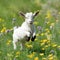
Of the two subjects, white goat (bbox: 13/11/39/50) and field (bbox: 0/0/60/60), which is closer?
field (bbox: 0/0/60/60)

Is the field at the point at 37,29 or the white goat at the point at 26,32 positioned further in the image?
the white goat at the point at 26,32

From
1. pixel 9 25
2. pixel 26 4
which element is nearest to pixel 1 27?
pixel 9 25

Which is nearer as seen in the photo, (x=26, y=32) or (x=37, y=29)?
(x=26, y=32)

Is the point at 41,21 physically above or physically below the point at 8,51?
above

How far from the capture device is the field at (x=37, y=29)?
7.59 m

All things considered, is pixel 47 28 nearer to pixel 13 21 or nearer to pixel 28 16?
pixel 13 21

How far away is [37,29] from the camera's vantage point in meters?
9.56

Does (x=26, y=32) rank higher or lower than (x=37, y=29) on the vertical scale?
lower

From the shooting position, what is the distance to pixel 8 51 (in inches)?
309

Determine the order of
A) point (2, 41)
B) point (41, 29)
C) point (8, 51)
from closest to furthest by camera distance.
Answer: point (8, 51)
point (2, 41)
point (41, 29)

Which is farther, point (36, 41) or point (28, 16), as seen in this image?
point (36, 41)

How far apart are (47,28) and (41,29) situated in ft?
0.88

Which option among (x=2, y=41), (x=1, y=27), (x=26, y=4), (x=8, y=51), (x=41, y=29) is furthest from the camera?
(x=26, y=4)

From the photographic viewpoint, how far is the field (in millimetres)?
7590
